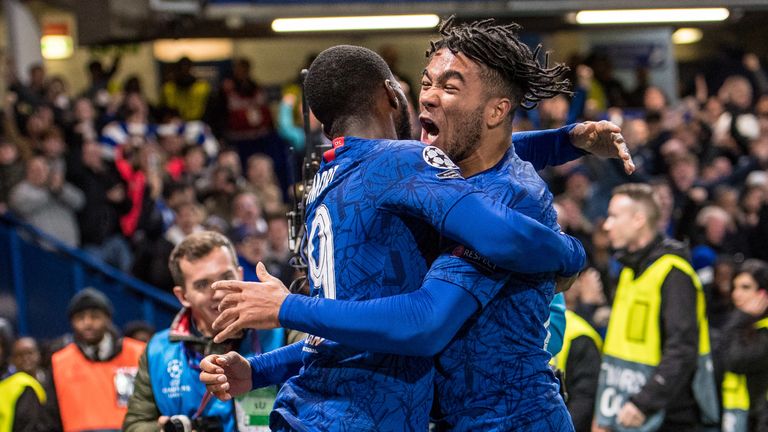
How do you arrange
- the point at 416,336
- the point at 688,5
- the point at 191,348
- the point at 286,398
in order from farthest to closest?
the point at 688,5, the point at 191,348, the point at 286,398, the point at 416,336

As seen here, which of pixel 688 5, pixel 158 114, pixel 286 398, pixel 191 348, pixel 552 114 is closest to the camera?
pixel 286 398

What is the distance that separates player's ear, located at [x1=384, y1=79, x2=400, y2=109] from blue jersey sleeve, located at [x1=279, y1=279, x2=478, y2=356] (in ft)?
1.89

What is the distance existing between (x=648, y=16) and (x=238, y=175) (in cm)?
450

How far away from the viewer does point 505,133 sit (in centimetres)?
360

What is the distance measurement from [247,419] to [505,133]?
183 cm

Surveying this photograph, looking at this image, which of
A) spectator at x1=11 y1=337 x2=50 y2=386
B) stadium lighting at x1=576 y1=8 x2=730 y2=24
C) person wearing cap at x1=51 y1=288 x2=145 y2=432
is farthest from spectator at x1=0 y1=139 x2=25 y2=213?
stadium lighting at x1=576 y1=8 x2=730 y2=24

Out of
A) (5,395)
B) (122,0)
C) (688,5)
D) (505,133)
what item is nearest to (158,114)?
(122,0)

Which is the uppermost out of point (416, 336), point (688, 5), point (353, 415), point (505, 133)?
point (688, 5)

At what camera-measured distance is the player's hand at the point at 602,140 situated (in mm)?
3838

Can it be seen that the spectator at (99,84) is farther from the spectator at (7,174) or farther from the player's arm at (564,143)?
the player's arm at (564,143)

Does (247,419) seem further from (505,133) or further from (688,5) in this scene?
(688,5)

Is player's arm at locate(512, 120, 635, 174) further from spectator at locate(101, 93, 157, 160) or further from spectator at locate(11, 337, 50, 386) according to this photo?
spectator at locate(101, 93, 157, 160)

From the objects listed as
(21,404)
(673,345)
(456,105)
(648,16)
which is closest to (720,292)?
(673,345)

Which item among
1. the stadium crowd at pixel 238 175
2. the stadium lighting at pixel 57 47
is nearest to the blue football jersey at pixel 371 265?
the stadium crowd at pixel 238 175
